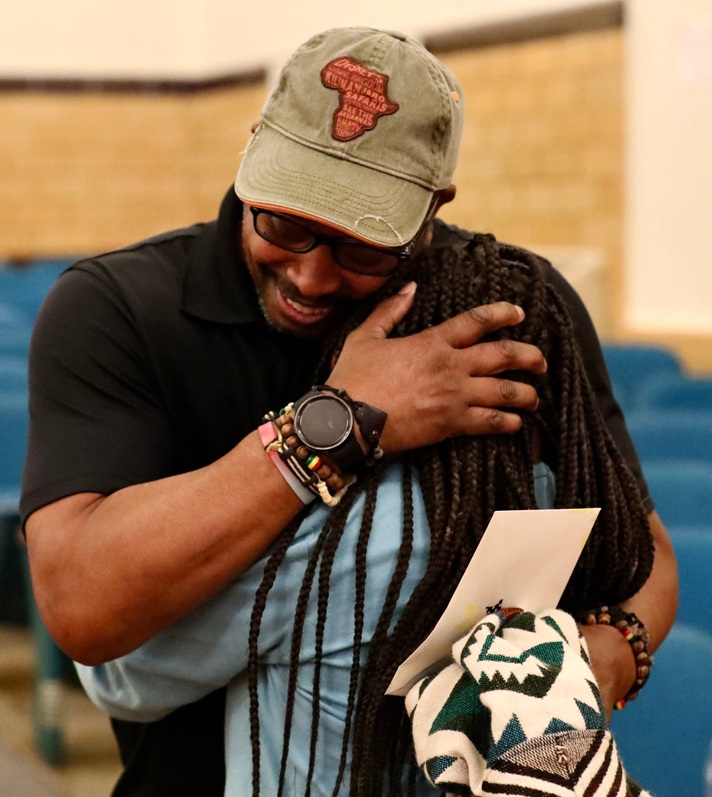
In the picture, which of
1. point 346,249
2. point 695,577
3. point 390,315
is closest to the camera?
point 390,315

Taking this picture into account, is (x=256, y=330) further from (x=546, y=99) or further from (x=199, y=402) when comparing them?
(x=546, y=99)

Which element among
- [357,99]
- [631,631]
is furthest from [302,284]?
[631,631]

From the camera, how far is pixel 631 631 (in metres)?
1.28

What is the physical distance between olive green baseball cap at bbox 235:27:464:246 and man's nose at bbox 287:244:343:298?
0.20 feet

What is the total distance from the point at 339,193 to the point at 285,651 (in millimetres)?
533

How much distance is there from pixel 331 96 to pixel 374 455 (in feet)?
1.49

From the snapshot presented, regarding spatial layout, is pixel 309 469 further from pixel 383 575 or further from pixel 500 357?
pixel 500 357

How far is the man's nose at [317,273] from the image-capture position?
133 cm

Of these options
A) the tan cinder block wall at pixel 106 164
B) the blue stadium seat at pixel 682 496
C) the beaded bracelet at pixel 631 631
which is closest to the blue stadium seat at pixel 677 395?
the blue stadium seat at pixel 682 496

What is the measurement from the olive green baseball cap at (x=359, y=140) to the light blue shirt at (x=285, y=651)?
33cm

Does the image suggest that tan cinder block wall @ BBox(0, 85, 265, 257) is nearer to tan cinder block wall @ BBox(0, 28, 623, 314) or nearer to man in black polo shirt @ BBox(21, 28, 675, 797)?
tan cinder block wall @ BBox(0, 28, 623, 314)

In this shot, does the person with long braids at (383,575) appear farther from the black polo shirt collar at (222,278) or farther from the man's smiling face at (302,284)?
the black polo shirt collar at (222,278)

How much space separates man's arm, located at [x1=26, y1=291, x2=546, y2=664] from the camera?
110 centimetres

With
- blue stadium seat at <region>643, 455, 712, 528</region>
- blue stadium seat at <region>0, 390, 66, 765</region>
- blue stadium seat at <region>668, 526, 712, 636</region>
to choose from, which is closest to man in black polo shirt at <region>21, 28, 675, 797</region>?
blue stadium seat at <region>668, 526, 712, 636</region>
